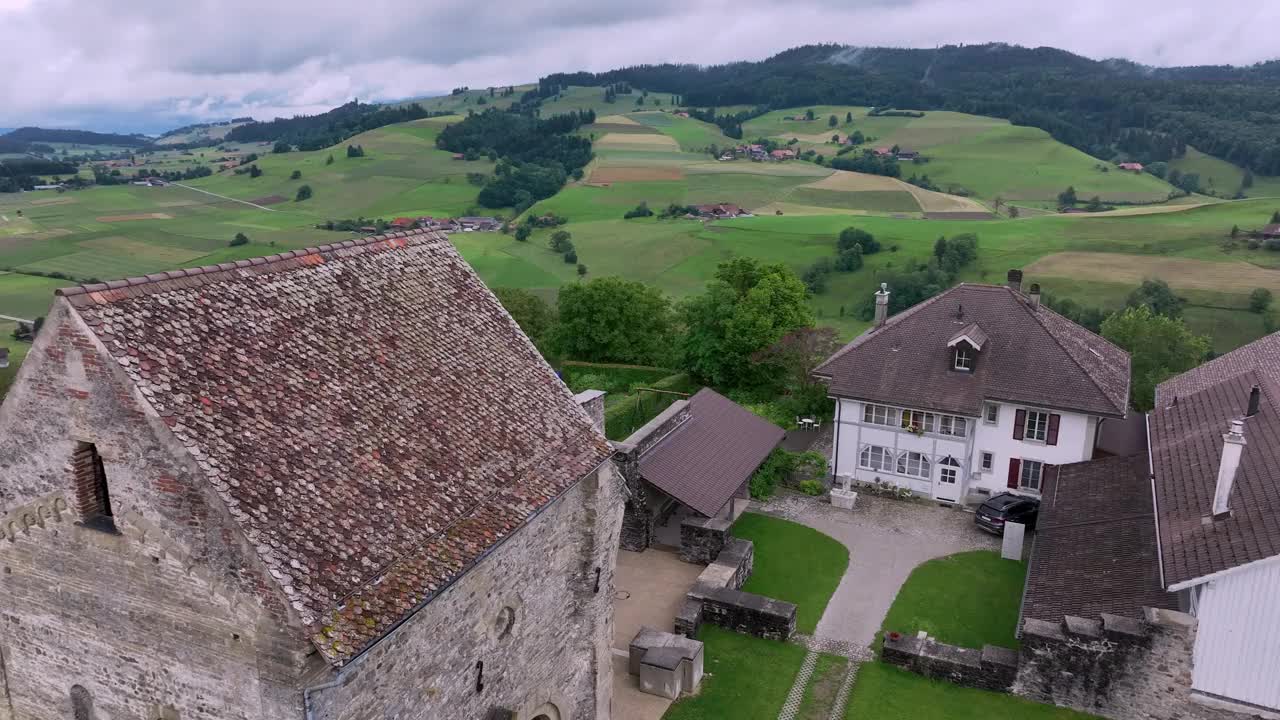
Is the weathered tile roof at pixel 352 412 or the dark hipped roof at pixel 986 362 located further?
the dark hipped roof at pixel 986 362

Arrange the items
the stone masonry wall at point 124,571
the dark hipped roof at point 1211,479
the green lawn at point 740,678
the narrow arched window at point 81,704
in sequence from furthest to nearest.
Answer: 1. the green lawn at point 740,678
2. the dark hipped roof at point 1211,479
3. the narrow arched window at point 81,704
4. the stone masonry wall at point 124,571

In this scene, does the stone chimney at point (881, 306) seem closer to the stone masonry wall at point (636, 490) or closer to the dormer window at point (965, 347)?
the dormer window at point (965, 347)

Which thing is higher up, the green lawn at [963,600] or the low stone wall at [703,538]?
the low stone wall at [703,538]

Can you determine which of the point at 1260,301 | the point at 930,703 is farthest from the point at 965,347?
the point at 1260,301

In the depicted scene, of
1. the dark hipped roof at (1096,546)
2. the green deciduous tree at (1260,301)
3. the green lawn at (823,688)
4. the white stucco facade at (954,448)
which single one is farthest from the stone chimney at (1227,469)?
the green deciduous tree at (1260,301)

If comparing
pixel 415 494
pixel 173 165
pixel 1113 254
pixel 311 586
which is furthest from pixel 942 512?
pixel 173 165

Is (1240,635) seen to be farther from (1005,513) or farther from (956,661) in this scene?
(1005,513)

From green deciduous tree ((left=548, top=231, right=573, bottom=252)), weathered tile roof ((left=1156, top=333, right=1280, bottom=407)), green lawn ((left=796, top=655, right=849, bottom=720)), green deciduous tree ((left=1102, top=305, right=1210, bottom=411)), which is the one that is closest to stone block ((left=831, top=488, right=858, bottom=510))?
green lawn ((left=796, top=655, right=849, bottom=720))

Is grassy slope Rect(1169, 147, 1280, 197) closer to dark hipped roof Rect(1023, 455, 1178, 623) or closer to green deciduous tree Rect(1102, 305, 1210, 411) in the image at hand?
green deciduous tree Rect(1102, 305, 1210, 411)
